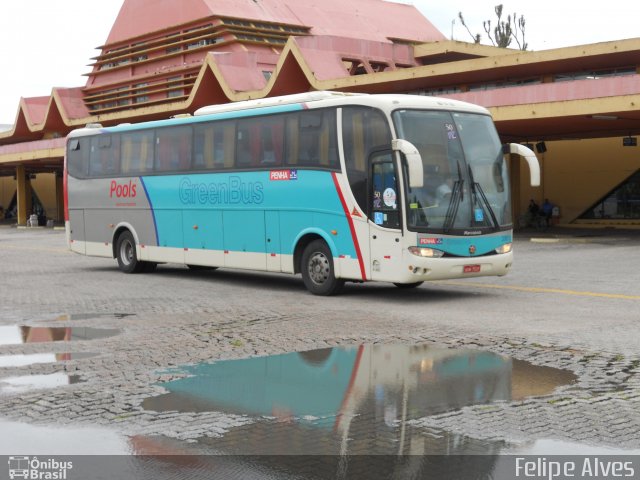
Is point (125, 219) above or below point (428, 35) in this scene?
below

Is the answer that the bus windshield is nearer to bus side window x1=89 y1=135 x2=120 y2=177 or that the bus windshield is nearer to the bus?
the bus

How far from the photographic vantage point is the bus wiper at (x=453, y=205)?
14.2m

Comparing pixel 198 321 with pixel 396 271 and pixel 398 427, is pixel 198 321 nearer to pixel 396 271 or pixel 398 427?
pixel 396 271

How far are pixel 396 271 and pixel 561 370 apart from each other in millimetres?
6057

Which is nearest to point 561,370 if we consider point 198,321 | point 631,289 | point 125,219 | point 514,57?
point 198,321

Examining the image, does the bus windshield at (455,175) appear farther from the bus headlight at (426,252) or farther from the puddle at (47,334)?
the puddle at (47,334)

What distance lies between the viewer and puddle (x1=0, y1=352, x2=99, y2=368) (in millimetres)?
9109

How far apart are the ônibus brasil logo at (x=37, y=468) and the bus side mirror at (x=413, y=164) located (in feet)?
28.3

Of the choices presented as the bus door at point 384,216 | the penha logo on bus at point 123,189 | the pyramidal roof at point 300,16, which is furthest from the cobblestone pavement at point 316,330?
the pyramidal roof at point 300,16

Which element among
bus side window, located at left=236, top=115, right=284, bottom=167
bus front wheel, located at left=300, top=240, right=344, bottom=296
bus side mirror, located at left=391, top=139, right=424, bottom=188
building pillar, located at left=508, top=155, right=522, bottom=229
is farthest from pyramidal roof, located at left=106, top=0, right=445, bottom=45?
bus side mirror, located at left=391, top=139, right=424, bottom=188

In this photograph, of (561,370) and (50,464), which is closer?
(50,464)

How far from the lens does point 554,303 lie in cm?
1375

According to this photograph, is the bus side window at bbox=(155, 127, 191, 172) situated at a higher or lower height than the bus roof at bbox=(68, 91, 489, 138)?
lower

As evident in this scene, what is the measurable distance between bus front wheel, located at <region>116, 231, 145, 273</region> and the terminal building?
44.6 ft
